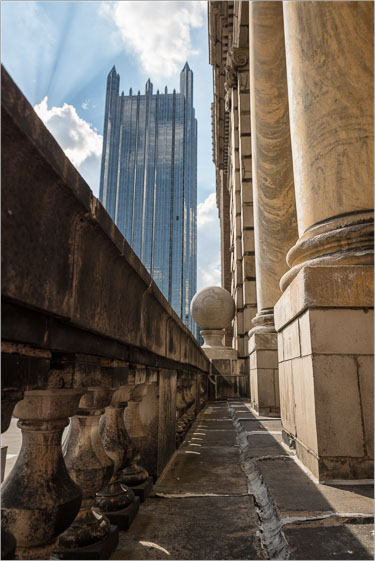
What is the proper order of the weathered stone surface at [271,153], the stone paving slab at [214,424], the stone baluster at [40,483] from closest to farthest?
the stone baluster at [40,483] < the stone paving slab at [214,424] < the weathered stone surface at [271,153]

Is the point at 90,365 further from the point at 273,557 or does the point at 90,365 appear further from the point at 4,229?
the point at 273,557

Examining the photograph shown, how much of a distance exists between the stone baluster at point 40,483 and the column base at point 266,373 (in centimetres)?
584

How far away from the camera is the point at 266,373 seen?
6898 mm

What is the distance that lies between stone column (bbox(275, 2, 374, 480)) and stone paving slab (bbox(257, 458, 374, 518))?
0.14 meters

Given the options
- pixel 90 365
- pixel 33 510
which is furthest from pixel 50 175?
pixel 33 510

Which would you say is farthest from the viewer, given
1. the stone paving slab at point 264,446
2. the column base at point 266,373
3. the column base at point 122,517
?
the column base at point 266,373

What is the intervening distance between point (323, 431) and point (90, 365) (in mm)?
1709

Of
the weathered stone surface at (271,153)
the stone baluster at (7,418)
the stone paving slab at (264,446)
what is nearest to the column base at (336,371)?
the stone paving slab at (264,446)

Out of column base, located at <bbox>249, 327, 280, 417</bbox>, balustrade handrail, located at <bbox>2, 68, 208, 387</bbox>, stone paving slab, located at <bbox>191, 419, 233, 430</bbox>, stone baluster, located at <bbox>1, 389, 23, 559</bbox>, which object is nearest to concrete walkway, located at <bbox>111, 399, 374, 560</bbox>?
stone baluster, located at <bbox>1, 389, 23, 559</bbox>

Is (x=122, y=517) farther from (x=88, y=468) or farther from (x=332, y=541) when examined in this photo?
(x=332, y=541)

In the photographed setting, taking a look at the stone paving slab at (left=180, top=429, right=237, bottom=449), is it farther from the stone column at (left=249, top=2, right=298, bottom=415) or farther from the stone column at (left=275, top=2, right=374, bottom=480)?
the stone column at (left=249, top=2, right=298, bottom=415)

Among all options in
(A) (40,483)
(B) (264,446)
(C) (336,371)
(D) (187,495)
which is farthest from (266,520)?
(B) (264,446)

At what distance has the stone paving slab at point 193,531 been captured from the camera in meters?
1.66

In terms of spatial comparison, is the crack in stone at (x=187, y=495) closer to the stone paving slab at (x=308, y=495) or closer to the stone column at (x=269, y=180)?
the stone paving slab at (x=308, y=495)
